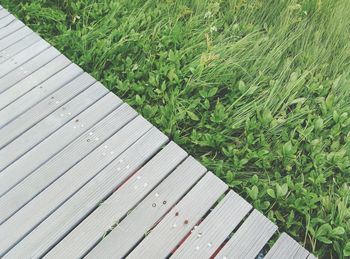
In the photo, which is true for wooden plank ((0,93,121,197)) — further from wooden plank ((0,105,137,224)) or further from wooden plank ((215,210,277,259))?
wooden plank ((215,210,277,259))

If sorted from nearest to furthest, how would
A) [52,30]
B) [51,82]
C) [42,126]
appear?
[42,126], [51,82], [52,30]

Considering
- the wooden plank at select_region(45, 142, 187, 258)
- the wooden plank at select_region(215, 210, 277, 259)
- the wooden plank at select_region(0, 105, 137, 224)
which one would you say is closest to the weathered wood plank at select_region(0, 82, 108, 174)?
the wooden plank at select_region(0, 105, 137, 224)

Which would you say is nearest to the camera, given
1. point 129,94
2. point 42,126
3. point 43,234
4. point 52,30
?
Answer: point 43,234

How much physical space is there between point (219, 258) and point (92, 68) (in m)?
1.60

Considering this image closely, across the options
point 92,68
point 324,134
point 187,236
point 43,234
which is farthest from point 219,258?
point 92,68

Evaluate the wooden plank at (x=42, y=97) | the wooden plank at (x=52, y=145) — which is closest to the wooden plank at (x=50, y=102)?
the wooden plank at (x=42, y=97)

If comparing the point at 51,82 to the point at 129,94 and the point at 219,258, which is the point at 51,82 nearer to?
the point at 129,94

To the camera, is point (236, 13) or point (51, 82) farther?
point (236, 13)

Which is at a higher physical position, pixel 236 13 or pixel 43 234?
pixel 236 13

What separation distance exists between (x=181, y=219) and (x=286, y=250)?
1.75ft

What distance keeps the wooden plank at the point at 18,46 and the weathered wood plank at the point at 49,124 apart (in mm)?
573

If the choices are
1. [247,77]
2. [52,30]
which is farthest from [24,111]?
[247,77]

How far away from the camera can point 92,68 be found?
Answer: 9.55ft

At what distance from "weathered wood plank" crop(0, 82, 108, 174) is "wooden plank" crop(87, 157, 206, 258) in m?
0.67
